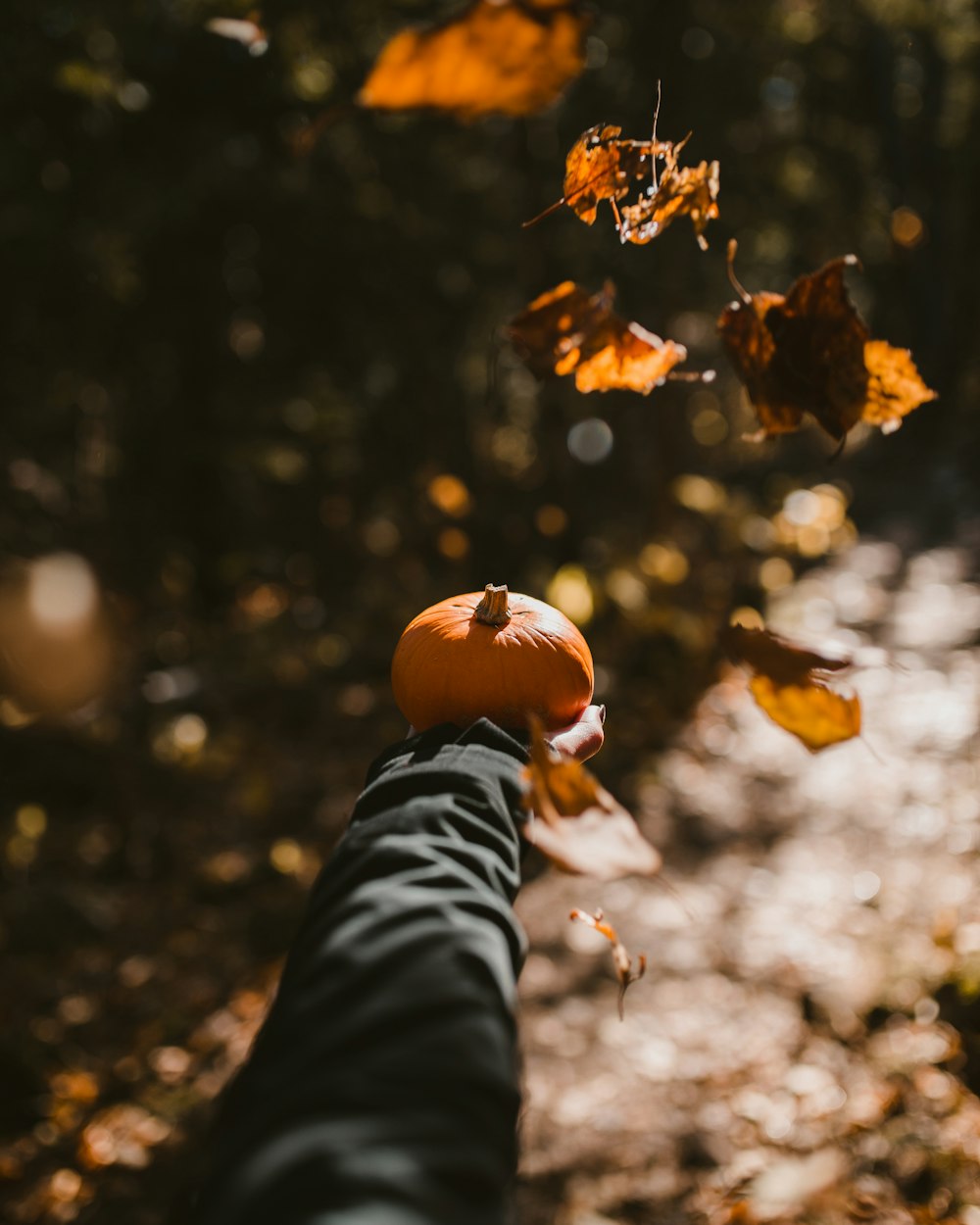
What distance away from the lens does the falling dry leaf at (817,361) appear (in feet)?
4.32

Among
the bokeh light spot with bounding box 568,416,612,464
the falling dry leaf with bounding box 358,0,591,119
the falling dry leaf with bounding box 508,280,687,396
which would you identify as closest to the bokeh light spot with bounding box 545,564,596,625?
the falling dry leaf with bounding box 508,280,687,396

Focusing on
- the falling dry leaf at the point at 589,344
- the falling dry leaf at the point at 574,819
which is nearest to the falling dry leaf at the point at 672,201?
the falling dry leaf at the point at 589,344

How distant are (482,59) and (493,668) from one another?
108 cm

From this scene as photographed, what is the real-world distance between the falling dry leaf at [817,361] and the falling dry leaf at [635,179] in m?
0.19

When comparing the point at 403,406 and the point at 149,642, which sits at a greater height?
the point at 403,406

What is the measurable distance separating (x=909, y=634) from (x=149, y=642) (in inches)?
247

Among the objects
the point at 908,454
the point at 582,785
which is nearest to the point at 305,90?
the point at 582,785

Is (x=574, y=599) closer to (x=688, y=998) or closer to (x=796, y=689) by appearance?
(x=688, y=998)

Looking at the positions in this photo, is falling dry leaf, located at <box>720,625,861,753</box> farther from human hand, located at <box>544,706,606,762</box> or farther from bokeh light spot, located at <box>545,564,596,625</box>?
bokeh light spot, located at <box>545,564,596,625</box>

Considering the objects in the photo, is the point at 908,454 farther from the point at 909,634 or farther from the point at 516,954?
the point at 516,954

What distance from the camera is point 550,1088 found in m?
3.24

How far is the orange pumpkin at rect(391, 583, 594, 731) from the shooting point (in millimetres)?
1760

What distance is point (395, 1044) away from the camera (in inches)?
37.0

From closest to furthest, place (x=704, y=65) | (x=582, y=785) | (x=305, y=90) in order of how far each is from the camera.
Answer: (x=582, y=785) < (x=305, y=90) < (x=704, y=65)
